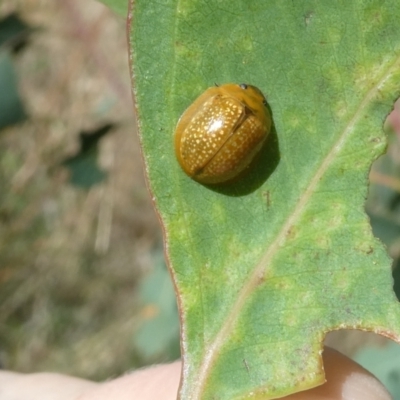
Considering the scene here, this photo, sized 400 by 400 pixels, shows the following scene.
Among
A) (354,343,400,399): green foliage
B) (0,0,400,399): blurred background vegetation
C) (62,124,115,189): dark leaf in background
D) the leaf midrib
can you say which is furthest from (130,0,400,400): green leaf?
(0,0,400,399): blurred background vegetation

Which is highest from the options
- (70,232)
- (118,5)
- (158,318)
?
(118,5)

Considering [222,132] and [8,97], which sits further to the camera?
[8,97]

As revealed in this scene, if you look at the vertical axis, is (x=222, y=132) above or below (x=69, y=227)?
above

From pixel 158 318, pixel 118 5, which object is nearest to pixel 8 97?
pixel 158 318

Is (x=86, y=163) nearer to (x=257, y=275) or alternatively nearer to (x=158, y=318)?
Answer: (x=158, y=318)

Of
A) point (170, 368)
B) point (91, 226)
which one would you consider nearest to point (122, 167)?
point (91, 226)

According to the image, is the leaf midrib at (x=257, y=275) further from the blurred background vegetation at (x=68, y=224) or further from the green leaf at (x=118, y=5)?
the blurred background vegetation at (x=68, y=224)
